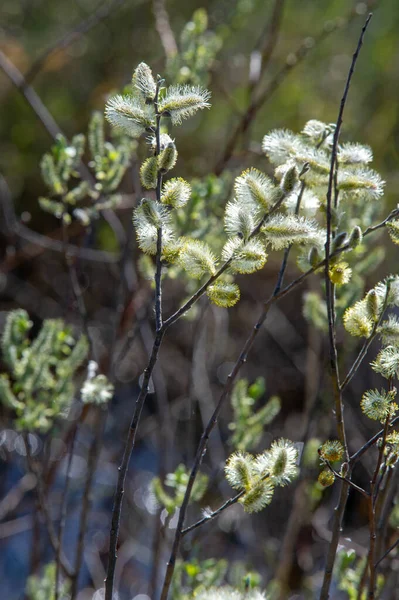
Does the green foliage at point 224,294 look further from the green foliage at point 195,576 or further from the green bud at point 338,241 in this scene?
the green foliage at point 195,576

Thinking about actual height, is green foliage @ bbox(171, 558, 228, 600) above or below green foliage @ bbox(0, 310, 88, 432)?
below

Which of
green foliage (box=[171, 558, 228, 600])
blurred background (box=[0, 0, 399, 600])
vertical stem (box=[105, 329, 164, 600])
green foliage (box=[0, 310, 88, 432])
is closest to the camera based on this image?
vertical stem (box=[105, 329, 164, 600])

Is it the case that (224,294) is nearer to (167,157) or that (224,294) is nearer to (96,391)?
(167,157)

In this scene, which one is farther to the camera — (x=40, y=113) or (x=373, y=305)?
(x=40, y=113)

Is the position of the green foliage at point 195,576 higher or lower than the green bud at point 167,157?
lower

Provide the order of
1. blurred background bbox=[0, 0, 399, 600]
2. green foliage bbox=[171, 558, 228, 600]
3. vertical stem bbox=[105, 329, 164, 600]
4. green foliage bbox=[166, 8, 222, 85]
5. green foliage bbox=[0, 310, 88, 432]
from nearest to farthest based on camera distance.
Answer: vertical stem bbox=[105, 329, 164, 600]
green foliage bbox=[171, 558, 228, 600]
green foliage bbox=[0, 310, 88, 432]
green foliage bbox=[166, 8, 222, 85]
blurred background bbox=[0, 0, 399, 600]

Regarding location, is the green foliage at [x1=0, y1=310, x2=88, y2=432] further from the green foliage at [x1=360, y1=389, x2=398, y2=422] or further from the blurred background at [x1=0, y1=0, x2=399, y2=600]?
the blurred background at [x1=0, y1=0, x2=399, y2=600]

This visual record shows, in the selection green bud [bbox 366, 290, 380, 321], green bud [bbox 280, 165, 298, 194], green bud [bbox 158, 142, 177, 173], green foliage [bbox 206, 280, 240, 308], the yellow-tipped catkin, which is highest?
green bud [bbox 280, 165, 298, 194]

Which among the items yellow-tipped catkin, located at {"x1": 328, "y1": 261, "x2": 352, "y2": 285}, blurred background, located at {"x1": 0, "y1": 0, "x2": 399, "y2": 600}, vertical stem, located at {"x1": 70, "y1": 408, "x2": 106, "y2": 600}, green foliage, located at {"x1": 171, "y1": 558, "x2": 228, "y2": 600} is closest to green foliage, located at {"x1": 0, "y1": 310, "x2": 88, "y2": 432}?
vertical stem, located at {"x1": 70, "y1": 408, "x2": 106, "y2": 600}

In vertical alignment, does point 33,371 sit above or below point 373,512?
above

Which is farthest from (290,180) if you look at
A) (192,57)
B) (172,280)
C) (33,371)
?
(172,280)

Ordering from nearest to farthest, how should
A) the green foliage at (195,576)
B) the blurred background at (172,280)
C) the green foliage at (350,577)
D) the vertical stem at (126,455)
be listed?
the vertical stem at (126,455) → the green foliage at (350,577) → the green foliage at (195,576) → the blurred background at (172,280)

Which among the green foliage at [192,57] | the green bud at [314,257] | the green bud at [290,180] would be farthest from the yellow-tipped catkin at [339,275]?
the green foliage at [192,57]

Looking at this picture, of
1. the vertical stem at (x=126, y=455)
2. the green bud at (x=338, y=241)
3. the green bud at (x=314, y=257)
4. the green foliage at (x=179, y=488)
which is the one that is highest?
the green bud at (x=314, y=257)
